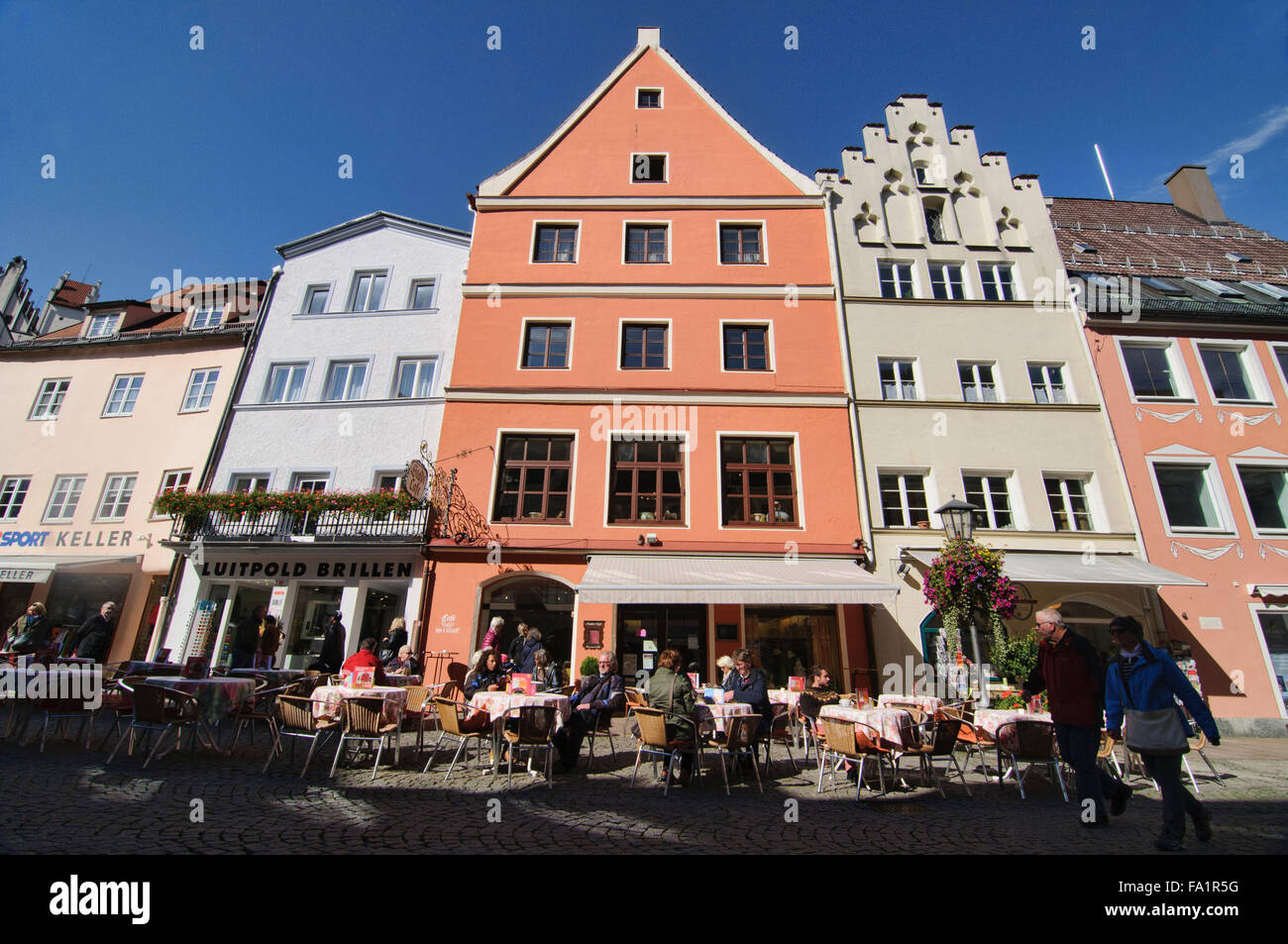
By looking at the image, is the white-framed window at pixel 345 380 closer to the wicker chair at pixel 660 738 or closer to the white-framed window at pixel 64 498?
the white-framed window at pixel 64 498

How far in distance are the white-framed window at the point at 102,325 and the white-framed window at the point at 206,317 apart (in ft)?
10.7

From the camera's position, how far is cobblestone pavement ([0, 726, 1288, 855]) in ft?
13.9

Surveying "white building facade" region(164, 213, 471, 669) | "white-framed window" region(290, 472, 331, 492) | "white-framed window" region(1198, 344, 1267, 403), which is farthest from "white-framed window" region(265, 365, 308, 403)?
"white-framed window" region(1198, 344, 1267, 403)

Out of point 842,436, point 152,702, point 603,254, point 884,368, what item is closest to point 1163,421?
point 884,368

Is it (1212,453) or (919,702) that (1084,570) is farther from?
(919,702)

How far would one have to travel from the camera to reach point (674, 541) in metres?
13.0

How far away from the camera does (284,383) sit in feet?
53.7

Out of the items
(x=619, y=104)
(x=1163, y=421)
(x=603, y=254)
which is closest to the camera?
(x=1163, y=421)

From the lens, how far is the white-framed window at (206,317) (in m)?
18.2

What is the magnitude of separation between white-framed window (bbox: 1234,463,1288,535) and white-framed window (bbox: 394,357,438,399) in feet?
64.8

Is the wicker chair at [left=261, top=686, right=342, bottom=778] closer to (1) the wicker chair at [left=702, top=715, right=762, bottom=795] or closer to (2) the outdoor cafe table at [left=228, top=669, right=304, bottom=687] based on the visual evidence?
(2) the outdoor cafe table at [left=228, top=669, right=304, bottom=687]
